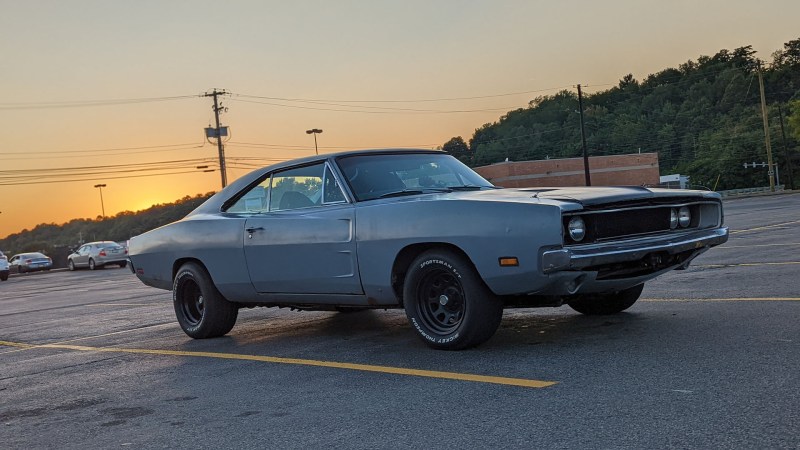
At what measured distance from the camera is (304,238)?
6551 mm

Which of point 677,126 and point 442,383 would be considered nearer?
point 442,383

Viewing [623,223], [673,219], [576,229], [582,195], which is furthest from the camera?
[673,219]

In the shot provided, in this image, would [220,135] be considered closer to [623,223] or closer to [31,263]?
[31,263]

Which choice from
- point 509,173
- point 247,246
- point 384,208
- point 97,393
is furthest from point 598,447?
point 509,173

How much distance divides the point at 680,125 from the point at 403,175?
386 feet

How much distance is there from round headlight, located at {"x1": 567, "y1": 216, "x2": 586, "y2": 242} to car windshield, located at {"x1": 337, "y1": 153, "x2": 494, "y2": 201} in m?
1.43

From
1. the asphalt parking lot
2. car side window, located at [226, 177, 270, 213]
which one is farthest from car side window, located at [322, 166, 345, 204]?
the asphalt parking lot

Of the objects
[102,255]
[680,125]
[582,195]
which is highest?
[680,125]

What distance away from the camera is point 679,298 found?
7.54 metres

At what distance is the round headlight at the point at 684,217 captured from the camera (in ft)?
19.9

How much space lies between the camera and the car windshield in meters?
6.48

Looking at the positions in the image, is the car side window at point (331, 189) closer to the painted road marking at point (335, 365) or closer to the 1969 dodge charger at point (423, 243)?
the 1969 dodge charger at point (423, 243)

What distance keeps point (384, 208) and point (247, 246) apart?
1648 millimetres

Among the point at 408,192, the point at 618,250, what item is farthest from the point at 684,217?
the point at 408,192
